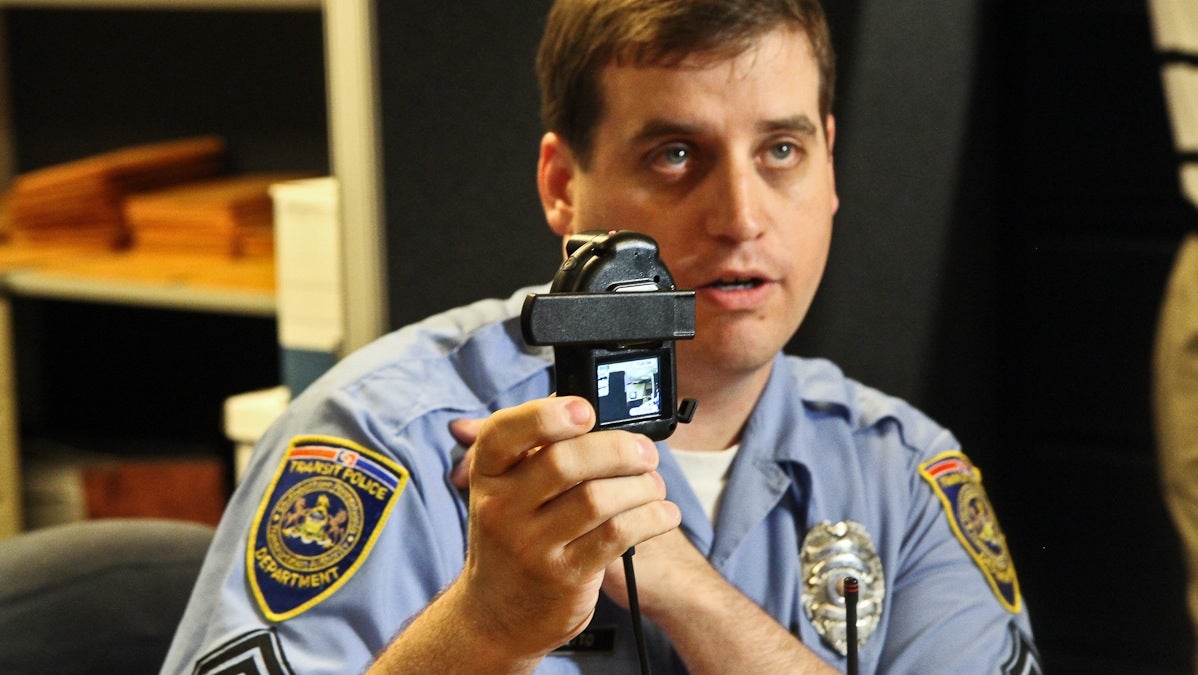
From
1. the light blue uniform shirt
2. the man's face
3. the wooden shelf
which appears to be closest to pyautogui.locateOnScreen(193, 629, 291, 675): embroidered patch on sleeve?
the light blue uniform shirt

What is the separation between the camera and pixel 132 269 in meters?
2.28

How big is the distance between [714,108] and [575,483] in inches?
19.4

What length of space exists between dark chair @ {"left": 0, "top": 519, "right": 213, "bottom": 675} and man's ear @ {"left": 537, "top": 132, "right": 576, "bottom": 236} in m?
0.44

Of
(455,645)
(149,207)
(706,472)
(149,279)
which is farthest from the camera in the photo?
(149,207)

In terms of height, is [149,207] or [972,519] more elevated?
[149,207]

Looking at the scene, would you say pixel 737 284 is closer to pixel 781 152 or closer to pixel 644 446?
pixel 781 152

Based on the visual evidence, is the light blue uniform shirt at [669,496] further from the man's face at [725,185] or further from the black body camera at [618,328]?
the black body camera at [618,328]

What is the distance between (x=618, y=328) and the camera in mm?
678

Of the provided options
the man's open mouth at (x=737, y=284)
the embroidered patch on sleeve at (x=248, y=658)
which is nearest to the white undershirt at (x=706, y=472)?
the man's open mouth at (x=737, y=284)

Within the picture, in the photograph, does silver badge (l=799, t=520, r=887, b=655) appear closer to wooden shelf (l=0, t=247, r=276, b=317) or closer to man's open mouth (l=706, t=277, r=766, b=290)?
man's open mouth (l=706, t=277, r=766, b=290)

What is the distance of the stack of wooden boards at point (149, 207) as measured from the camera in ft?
7.51

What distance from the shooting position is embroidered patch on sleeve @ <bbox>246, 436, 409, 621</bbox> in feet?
3.37

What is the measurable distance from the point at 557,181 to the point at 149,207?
1296mm

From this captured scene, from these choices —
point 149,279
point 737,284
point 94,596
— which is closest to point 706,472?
point 737,284
